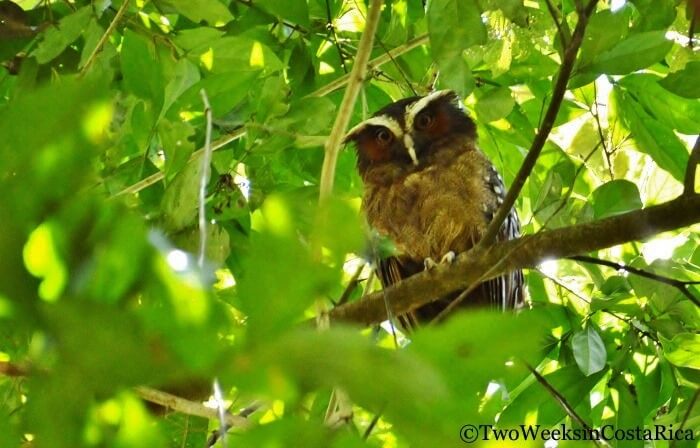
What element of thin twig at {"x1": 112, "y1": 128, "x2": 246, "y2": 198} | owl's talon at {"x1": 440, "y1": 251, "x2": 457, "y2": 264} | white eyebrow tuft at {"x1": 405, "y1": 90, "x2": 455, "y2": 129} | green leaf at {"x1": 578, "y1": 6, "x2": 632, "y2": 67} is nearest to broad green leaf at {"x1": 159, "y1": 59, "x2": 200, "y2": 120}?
thin twig at {"x1": 112, "y1": 128, "x2": 246, "y2": 198}

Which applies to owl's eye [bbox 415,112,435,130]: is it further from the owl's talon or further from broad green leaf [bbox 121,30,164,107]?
broad green leaf [bbox 121,30,164,107]

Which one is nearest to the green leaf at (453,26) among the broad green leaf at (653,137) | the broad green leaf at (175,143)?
the broad green leaf at (175,143)

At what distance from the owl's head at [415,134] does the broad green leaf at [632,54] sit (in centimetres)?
132

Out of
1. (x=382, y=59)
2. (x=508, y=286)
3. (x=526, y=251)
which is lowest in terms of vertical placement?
(x=508, y=286)

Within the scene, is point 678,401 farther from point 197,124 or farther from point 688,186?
point 197,124

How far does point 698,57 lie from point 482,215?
1125 millimetres

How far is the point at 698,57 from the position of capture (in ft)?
6.39

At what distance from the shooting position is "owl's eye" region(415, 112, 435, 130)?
10.4 feet

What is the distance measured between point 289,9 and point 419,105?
2.89 ft

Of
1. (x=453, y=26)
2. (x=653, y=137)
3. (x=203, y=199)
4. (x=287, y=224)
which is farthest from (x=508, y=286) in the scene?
(x=287, y=224)

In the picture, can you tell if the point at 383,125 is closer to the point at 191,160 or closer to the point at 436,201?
the point at 436,201

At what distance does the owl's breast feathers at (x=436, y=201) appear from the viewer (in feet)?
9.78

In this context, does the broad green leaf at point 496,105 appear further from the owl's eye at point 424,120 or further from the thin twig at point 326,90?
the owl's eye at point 424,120

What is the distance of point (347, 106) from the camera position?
1446mm
